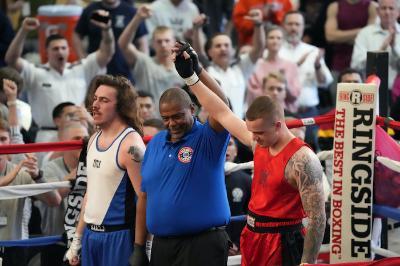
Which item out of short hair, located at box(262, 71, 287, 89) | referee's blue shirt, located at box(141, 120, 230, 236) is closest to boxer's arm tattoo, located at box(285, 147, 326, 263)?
referee's blue shirt, located at box(141, 120, 230, 236)

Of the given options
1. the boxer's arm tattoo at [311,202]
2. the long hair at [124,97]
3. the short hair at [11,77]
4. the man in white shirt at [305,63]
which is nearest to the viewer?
the boxer's arm tattoo at [311,202]

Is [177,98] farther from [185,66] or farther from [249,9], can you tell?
[249,9]

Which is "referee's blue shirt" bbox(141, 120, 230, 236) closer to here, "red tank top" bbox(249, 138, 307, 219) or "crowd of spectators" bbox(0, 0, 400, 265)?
"red tank top" bbox(249, 138, 307, 219)

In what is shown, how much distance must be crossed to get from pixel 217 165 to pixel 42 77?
443cm

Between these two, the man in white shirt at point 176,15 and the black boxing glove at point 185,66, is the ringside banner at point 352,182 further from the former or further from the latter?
the man in white shirt at point 176,15

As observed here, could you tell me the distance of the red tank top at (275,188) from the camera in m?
5.90

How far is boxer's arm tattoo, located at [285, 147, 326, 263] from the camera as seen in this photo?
5.69m

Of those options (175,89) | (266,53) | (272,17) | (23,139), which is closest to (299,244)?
(175,89)

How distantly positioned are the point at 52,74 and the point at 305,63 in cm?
279

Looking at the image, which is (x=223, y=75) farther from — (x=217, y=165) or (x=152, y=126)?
(x=217, y=165)

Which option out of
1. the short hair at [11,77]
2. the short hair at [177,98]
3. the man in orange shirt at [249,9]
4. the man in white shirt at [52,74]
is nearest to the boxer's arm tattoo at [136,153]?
the short hair at [177,98]

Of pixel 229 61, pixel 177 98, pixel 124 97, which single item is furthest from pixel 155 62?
pixel 177 98

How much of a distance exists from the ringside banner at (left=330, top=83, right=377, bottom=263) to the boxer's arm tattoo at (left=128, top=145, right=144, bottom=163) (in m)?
1.24

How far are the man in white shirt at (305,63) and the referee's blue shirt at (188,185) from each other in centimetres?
501
